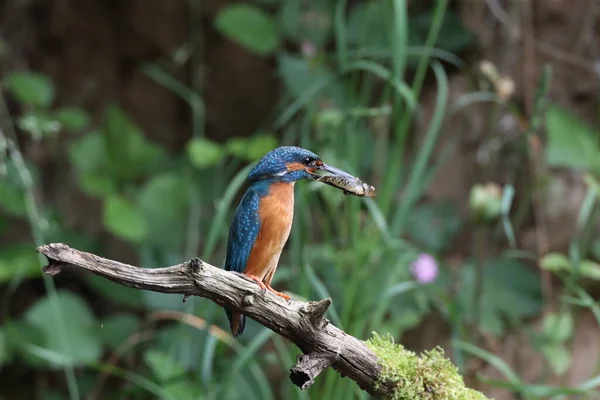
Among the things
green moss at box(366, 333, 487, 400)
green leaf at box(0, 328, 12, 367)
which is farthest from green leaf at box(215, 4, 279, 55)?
A: green moss at box(366, 333, 487, 400)

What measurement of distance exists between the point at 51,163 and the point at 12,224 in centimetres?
29

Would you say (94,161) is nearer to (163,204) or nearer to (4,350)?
(163,204)

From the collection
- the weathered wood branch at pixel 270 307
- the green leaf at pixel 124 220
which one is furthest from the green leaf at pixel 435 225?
the weathered wood branch at pixel 270 307

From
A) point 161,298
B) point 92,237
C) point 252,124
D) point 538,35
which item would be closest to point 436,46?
point 538,35

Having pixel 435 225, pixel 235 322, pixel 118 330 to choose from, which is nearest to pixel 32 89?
pixel 118 330

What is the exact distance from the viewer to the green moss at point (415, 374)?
1.03 metres

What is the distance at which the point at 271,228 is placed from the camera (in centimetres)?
101

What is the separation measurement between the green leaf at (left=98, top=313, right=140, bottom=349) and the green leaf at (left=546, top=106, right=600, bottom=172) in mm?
1435

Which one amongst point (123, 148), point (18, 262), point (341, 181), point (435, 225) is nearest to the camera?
point (341, 181)

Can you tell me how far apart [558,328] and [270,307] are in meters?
1.34

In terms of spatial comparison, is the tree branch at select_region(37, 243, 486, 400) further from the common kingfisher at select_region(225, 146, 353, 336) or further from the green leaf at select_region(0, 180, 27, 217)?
the green leaf at select_region(0, 180, 27, 217)

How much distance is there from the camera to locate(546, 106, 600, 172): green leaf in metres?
2.29

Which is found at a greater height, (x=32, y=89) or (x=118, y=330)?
(x=32, y=89)

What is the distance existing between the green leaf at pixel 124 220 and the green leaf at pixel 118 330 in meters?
0.29
